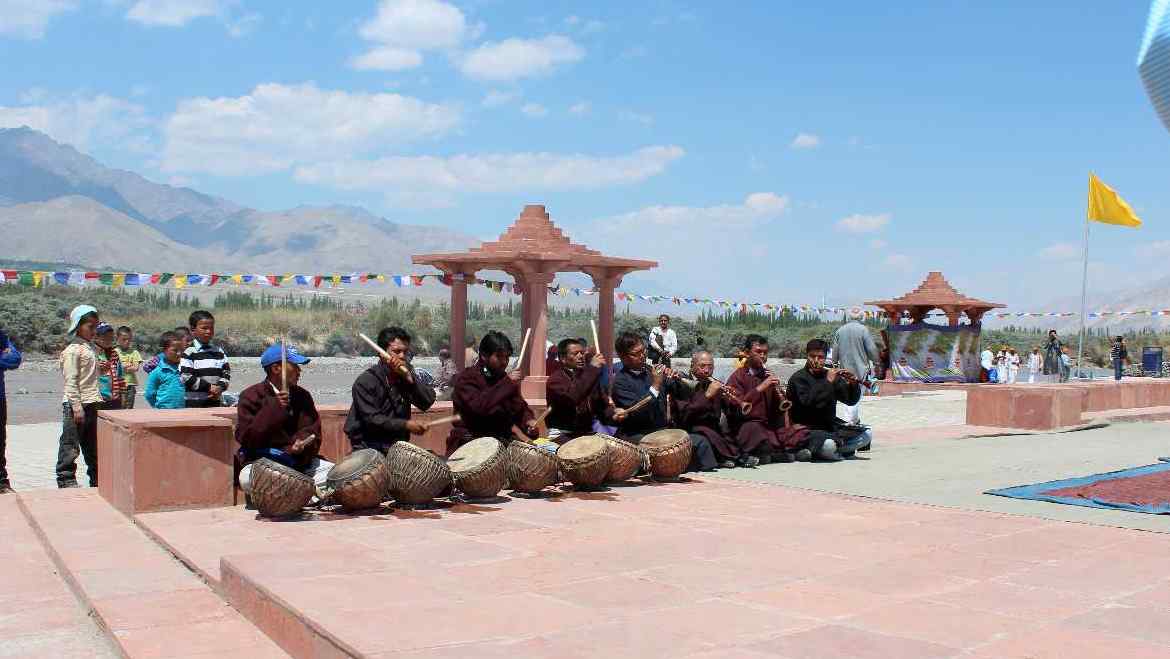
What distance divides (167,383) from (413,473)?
9.72 feet

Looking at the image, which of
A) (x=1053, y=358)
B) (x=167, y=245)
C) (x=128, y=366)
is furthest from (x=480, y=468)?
(x=167, y=245)

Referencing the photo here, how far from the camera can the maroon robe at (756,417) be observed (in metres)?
9.32

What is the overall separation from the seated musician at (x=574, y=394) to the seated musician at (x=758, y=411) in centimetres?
164

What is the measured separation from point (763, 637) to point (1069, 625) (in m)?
1.16

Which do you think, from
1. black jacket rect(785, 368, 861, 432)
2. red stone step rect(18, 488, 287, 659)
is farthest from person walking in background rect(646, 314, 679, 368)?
red stone step rect(18, 488, 287, 659)

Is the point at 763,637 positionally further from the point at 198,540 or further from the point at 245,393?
the point at 245,393

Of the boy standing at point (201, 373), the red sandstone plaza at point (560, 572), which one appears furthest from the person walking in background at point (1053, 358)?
the boy standing at point (201, 373)

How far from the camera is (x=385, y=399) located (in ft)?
23.1

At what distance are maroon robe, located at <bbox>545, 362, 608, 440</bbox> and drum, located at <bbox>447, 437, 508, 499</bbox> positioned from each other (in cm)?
121

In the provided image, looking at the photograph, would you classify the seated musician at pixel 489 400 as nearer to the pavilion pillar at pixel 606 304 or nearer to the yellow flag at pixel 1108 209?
the pavilion pillar at pixel 606 304

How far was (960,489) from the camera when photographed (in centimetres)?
781

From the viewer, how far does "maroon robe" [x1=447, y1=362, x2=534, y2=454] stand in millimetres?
7328

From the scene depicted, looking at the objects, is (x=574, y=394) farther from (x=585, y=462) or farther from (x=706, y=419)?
(x=706, y=419)

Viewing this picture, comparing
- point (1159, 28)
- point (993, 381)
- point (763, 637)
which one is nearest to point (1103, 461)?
point (1159, 28)
